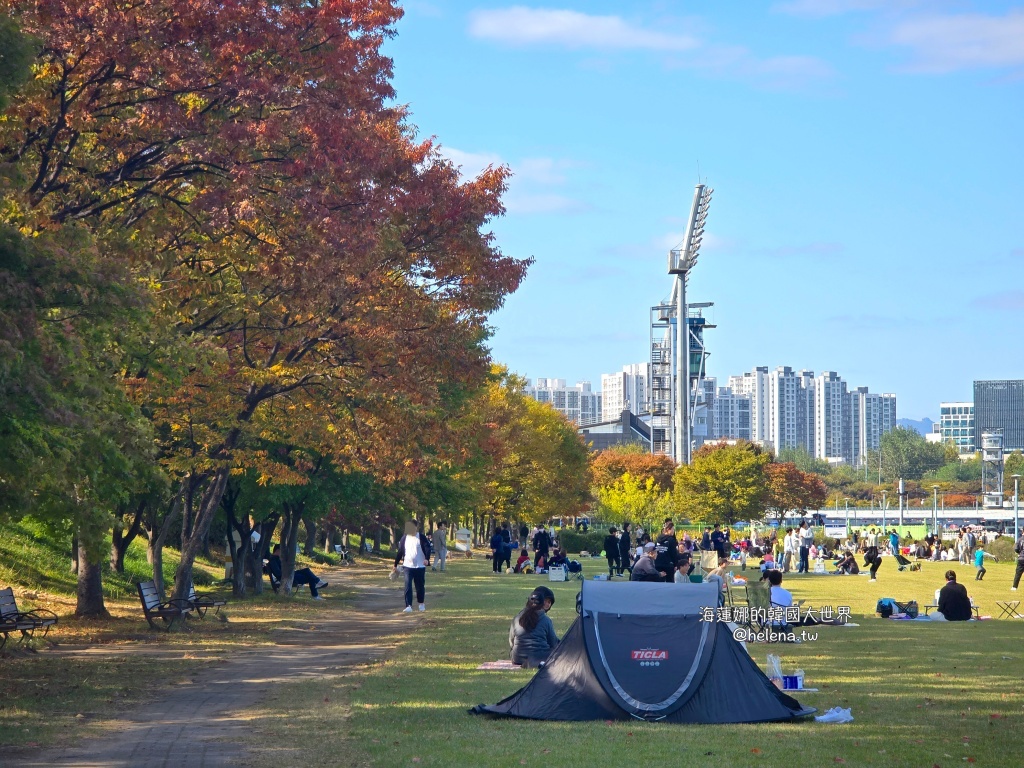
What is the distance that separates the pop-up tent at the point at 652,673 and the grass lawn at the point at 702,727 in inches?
12.0

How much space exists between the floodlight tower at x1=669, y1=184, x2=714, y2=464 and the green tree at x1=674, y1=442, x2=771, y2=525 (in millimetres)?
48065

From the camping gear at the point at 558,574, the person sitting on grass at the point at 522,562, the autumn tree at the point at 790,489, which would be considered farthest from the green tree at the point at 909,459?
the camping gear at the point at 558,574

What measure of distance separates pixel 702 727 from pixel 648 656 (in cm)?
82

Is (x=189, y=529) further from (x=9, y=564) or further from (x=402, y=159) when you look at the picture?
(x=402, y=159)

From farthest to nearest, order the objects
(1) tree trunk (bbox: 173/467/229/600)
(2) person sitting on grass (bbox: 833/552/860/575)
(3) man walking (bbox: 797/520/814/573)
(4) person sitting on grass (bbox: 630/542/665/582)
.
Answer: (3) man walking (bbox: 797/520/814/573) → (2) person sitting on grass (bbox: 833/552/860/575) → (4) person sitting on grass (bbox: 630/542/665/582) → (1) tree trunk (bbox: 173/467/229/600)

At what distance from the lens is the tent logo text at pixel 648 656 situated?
1105cm

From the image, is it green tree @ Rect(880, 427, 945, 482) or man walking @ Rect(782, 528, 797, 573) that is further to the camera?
green tree @ Rect(880, 427, 945, 482)

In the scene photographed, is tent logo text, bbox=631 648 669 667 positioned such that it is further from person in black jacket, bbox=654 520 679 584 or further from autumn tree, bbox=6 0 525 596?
person in black jacket, bbox=654 520 679 584

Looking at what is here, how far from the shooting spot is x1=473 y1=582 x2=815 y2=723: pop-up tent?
35.9ft

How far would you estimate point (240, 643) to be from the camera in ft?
62.7

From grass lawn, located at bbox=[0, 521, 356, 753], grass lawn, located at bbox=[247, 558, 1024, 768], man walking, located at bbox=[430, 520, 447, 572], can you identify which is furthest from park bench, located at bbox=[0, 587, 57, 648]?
man walking, located at bbox=[430, 520, 447, 572]

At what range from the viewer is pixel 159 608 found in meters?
20.5

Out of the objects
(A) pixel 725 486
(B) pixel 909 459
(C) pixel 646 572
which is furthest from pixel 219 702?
(B) pixel 909 459

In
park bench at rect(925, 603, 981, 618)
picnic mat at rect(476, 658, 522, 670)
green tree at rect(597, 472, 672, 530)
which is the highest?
green tree at rect(597, 472, 672, 530)
